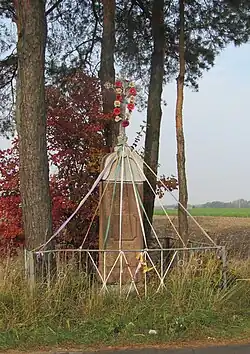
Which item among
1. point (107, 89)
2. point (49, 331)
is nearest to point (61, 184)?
point (107, 89)

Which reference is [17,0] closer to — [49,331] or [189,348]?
[49,331]

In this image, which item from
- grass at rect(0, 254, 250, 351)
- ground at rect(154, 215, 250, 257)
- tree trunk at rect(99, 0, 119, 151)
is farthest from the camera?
ground at rect(154, 215, 250, 257)

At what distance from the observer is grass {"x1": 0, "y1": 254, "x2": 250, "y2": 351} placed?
6996 mm

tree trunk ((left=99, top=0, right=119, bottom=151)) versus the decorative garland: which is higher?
tree trunk ((left=99, top=0, right=119, bottom=151))

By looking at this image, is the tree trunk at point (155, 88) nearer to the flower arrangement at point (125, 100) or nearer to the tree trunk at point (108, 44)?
the tree trunk at point (108, 44)

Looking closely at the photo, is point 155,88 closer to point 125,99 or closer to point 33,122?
point 125,99

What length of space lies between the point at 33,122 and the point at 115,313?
11.3 ft

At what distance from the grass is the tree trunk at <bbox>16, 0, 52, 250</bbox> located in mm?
956

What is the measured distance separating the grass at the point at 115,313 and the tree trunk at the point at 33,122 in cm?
96

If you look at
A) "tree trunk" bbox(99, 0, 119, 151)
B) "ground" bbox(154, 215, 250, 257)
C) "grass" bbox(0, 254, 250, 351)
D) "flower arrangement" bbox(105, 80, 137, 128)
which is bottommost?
"grass" bbox(0, 254, 250, 351)

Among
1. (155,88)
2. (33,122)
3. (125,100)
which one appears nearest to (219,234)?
(155,88)

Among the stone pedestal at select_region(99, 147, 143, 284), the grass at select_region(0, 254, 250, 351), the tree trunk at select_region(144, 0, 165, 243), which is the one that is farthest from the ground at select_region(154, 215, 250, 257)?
the grass at select_region(0, 254, 250, 351)

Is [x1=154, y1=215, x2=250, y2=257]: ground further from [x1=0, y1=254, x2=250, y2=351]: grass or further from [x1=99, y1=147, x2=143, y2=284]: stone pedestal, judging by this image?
[x1=0, y1=254, x2=250, y2=351]: grass

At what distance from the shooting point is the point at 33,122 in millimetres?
9203
